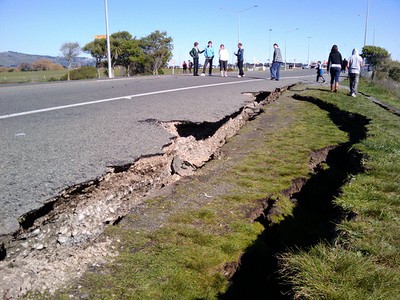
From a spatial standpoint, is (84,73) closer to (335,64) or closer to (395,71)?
(395,71)

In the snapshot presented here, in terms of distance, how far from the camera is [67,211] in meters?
2.72

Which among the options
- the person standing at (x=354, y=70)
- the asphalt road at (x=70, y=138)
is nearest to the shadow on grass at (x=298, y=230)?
the asphalt road at (x=70, y=138)

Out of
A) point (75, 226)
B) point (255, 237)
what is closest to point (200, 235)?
point (255, 237)

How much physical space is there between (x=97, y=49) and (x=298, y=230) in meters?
47.8

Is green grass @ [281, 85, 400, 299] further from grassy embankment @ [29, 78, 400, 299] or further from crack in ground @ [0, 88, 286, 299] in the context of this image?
crack in ground @ [0, 88, 286, 299]

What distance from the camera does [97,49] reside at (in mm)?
46469

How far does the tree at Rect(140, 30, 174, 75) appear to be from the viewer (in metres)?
51.4

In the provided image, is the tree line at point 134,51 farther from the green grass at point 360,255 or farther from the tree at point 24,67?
the green grass at point 360,255

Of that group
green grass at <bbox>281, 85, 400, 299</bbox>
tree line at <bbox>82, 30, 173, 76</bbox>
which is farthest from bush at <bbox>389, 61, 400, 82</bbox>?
green grass at <bbox>281, 85, 400, 299</bbox>

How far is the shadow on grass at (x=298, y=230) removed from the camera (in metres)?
2.41

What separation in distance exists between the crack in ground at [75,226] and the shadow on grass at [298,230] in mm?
980

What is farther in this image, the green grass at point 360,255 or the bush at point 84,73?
the bush at point 84,73

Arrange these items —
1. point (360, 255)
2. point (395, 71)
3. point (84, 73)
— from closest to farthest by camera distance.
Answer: point (360, 255), point (395, 71), point (84, 73)

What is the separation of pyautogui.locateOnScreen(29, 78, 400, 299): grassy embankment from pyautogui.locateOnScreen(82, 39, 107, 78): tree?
4607 centimetres
